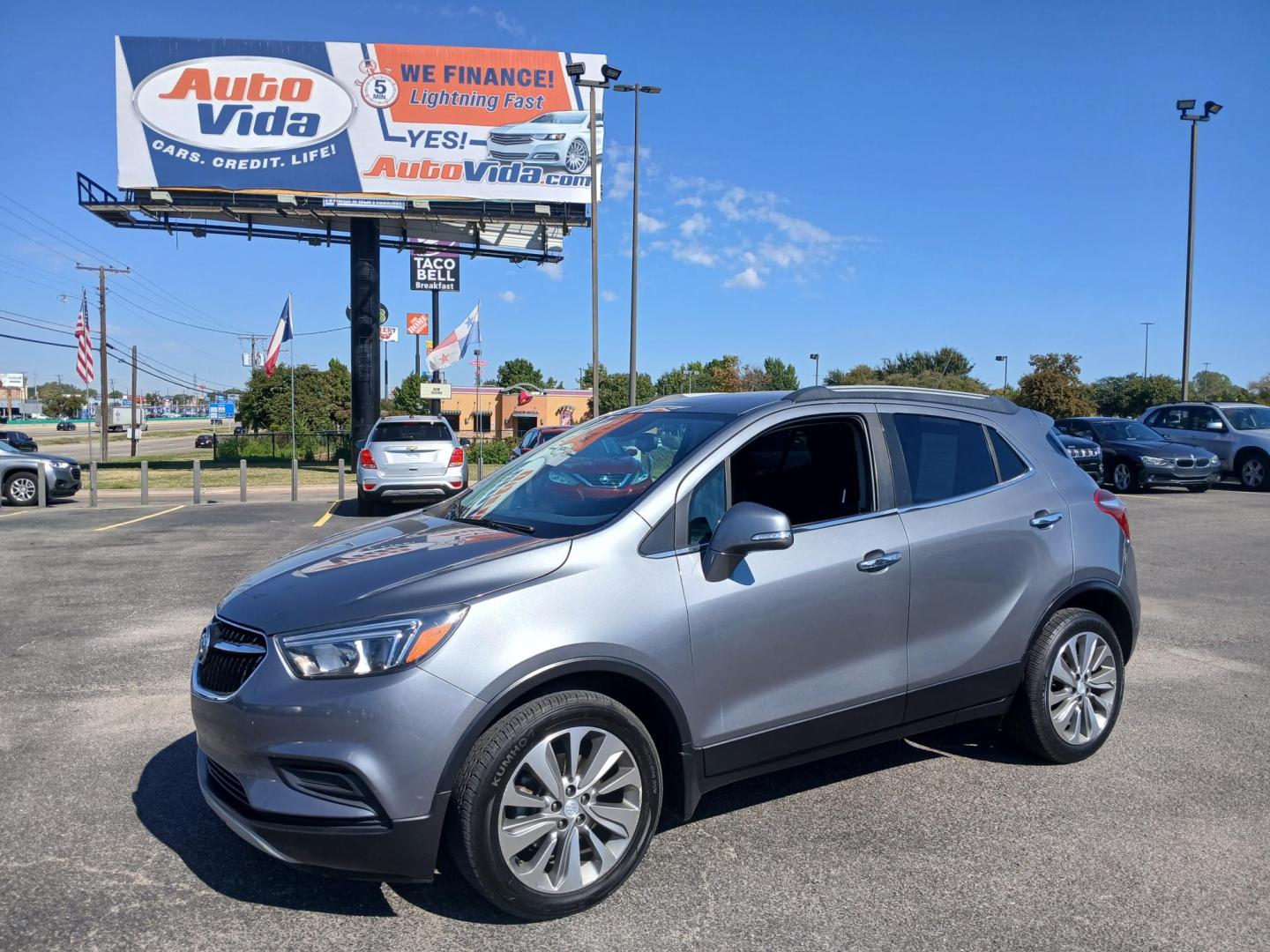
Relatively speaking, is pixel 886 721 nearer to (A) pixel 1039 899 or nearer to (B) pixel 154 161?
(A) pixel 1039 899

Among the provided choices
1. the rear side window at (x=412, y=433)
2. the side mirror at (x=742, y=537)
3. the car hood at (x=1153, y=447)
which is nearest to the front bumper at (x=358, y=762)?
the side mirror at (x=742, y=537)

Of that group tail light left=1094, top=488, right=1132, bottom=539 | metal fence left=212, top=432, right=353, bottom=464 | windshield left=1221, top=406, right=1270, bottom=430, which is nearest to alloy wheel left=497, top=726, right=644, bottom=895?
tail light left=1094, top=488, right=1132, bottom=539

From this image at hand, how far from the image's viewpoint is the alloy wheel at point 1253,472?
66.6 ft

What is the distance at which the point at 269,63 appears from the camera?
28.4 meters

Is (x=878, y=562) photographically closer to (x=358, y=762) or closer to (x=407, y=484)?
(x=358, y=762)

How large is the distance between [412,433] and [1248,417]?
60.9 feet

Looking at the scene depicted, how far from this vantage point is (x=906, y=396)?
14.4 ft

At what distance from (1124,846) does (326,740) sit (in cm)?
307

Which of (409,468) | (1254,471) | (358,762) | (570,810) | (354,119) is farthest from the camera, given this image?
(354,119)

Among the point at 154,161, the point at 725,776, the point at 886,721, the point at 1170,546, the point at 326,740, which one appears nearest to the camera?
the point at 326,740

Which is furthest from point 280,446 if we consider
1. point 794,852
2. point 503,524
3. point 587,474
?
point 794,852

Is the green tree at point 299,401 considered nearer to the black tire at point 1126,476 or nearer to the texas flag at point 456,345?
the texas flag at point 456,345

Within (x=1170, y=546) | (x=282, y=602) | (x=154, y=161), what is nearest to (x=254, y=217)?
(x=154, y=161)

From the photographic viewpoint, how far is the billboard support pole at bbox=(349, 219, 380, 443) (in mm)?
30438
